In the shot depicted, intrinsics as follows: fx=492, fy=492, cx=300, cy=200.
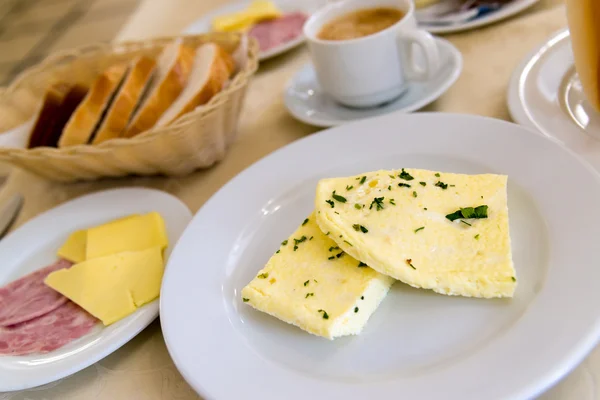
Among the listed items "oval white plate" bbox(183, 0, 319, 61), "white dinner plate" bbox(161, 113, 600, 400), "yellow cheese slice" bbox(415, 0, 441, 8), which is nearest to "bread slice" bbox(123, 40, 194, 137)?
"white dinner plate" bbox(161, 113, 600, 400)

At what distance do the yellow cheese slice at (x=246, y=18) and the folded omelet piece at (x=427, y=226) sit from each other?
47.6 inches

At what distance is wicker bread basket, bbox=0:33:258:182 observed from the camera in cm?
121

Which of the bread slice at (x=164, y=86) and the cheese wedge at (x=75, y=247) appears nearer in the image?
the cheese wedge at (x=75, y=247)

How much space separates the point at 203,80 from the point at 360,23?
47cm

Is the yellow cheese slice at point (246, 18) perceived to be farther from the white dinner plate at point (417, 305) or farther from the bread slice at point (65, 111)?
the white dinner plate at point (417, 305)

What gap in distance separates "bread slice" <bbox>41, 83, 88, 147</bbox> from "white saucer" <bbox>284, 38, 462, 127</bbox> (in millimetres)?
653

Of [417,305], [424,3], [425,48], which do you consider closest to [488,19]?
[424,3]

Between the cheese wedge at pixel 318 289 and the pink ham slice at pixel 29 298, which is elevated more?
the cheese wedge at pixel 318 289

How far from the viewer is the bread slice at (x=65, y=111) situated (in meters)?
1.44


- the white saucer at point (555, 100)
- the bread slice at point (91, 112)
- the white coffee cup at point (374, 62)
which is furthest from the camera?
the bread slice at point (91, 112)

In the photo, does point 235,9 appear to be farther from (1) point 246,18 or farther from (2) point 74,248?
(2) point 74,248

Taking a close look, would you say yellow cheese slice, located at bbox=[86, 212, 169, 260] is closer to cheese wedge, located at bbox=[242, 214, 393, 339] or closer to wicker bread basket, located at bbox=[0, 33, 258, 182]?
wicker bread basket, located at bbox=[0, 33, 258, 182]

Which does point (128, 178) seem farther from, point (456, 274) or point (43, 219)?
point (456, 274)

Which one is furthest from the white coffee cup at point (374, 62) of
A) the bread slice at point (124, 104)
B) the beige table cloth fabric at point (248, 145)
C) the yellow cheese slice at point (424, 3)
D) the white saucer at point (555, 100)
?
the bread slice at point (124, 104)
